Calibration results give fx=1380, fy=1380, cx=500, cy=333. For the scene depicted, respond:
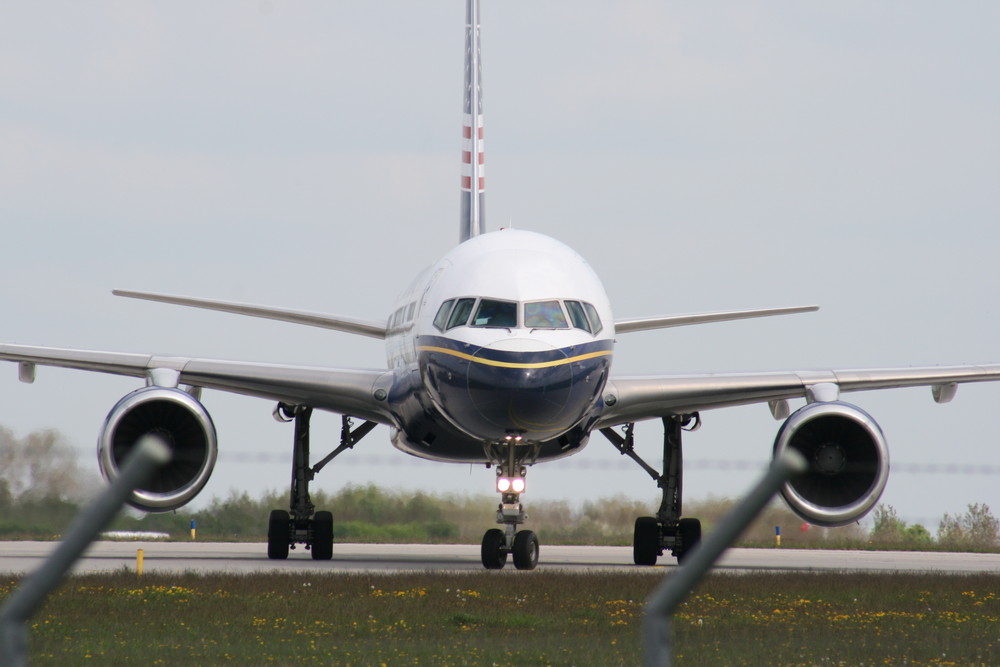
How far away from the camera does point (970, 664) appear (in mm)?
9211

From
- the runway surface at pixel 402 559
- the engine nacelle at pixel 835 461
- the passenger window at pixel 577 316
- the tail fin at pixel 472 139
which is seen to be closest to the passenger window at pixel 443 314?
the passenger window at pixel 577 316

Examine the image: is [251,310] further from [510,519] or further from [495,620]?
[495,620]

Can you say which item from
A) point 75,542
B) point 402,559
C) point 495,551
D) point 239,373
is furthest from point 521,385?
point 75,542

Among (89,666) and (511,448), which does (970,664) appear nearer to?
(89,666)

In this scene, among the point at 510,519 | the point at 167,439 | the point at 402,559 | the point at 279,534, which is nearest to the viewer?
the point at 510,519

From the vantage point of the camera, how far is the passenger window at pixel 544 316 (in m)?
15.6

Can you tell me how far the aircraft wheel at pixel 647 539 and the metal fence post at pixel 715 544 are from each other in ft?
58.2

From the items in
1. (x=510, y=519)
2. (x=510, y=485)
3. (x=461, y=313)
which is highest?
(x=461, y=313)

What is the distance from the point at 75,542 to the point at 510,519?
13.9 meters

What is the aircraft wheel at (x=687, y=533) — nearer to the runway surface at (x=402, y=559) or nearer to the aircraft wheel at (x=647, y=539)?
the aircraft wheel at (x=647, y=539)

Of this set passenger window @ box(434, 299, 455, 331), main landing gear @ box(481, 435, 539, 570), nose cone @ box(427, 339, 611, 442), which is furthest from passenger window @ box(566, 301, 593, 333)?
main landing gear @ box(481, 435, 539, 570)

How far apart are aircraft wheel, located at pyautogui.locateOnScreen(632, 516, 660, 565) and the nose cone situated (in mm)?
5218

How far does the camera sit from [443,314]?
1638 centimetres

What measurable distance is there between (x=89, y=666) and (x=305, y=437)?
12.8m
